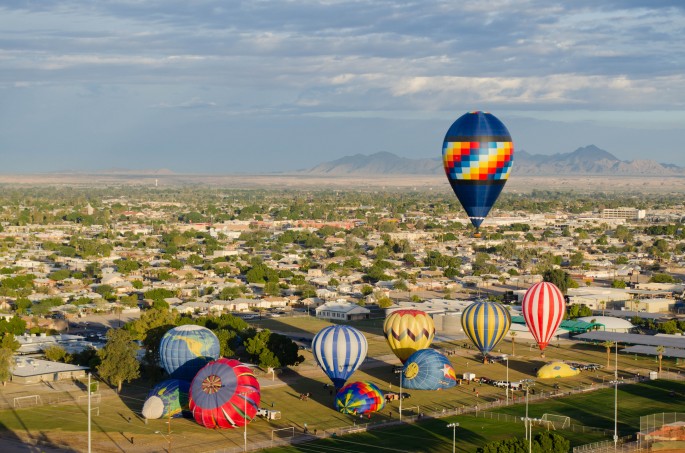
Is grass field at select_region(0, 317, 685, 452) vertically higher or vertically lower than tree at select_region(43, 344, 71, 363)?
lower

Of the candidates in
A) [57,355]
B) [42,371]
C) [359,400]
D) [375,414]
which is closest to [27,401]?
[42,371]

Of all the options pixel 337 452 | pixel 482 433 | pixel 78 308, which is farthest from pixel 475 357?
pixel 78 308

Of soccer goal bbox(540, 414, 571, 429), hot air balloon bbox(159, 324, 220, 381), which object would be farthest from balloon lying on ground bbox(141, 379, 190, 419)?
soccer goal bbox(540, 414, 571, 429)

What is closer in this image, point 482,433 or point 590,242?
point 482,433

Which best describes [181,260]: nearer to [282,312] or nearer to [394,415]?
[282,312]

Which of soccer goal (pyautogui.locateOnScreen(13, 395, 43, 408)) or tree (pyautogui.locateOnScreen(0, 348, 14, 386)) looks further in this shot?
tree (pyautogui.locateOnScreen(0, 348, 14, 386))

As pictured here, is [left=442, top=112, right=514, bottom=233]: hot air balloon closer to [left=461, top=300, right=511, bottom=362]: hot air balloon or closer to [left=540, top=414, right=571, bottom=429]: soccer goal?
[left=461, top=300, right=511, bottom=362]: hot air balloon
